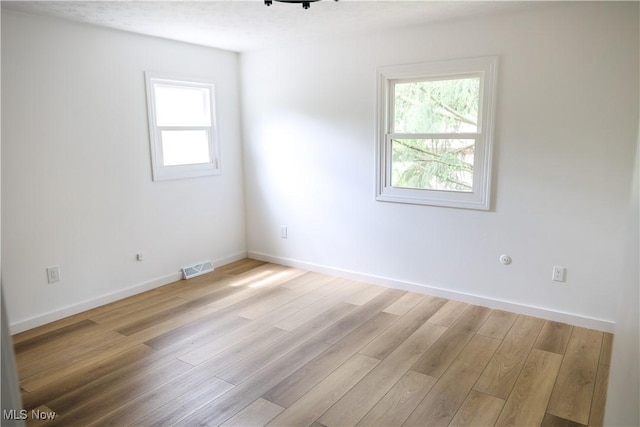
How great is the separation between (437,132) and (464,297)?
4.77 ft

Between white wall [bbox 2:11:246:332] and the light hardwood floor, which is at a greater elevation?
white wall [bbox 2:11:246:332]

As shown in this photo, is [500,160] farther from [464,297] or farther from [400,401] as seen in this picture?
[400,401]

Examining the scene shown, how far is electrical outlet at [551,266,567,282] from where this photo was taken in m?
3.37

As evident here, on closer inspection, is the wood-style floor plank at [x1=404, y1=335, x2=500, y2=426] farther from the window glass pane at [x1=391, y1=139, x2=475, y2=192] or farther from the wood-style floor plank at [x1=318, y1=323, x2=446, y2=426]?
the window glass pane at [x1=391, y1=139, x2=475, y2=192]

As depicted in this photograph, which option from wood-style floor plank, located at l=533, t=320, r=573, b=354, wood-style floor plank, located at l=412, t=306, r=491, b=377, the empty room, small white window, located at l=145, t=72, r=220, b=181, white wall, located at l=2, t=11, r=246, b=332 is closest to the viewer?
the empty room

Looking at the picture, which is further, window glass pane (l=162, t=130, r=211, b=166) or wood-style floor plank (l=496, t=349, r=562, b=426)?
window glass pane (l=162, t=130, r=211, b=166)

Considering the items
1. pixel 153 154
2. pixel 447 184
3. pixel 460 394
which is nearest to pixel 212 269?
pixel 153 154

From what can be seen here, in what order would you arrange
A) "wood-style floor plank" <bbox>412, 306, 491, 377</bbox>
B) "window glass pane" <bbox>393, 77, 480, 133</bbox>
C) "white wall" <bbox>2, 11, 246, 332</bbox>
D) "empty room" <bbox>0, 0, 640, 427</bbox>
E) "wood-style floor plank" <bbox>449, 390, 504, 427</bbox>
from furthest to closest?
1. "window glass pane" <bbox>393, 77, 480, 133</bbox>
2. "white wall" <bbox>2, 11, 246, 332</bbox>
3. "wood-style floor plank" <bbox>412, 306, 491, 377</bbox>
4. "empty room" <bbox>0, 0, 640, 427</bbox>
5. "wood-style floor plank" <bbox>449, 390, 504, 427</bbox>

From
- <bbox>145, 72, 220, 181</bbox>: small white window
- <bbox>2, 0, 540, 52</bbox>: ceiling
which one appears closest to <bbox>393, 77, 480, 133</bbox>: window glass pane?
<bbox>2, 0, 540, 52</bbox>: ceiling

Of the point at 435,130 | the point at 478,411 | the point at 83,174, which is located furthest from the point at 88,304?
the point at 435,130

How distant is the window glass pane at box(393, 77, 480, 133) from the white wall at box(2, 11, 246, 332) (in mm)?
2030

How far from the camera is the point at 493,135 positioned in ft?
11.5

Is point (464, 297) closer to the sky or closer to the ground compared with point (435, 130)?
closer to the ground

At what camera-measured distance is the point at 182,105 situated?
14.5 feet
